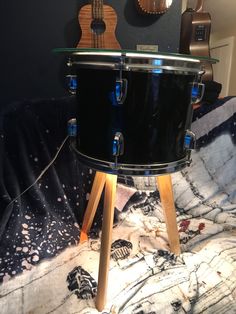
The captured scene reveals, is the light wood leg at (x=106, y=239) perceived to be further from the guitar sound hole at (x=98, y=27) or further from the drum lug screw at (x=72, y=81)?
the guitar sound hole at (x=98, y=27)

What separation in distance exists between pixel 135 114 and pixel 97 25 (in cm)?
79

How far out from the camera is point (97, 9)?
48.3 inches

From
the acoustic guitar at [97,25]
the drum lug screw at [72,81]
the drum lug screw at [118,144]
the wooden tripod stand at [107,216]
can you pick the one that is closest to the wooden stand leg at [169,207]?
the wooden tripod stand at [107,216]

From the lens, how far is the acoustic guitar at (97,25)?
48.4 inches

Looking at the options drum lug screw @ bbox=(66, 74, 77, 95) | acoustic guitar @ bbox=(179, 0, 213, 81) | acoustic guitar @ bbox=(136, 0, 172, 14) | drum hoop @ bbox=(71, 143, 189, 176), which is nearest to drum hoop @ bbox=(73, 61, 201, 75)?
drum lug screw @ bbox=(66, 74, 77, 95)

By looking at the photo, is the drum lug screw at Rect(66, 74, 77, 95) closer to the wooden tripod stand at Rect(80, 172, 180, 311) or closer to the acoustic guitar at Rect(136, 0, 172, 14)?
the wooden tripod stand at Rect(80, 172, 180, 311)

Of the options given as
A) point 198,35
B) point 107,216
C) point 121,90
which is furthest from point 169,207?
point 198,35

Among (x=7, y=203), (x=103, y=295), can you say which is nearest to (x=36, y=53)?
(x=7, y=203)

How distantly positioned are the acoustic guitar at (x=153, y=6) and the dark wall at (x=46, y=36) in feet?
0.19

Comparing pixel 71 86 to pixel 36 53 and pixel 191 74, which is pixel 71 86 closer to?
pixel 191 74

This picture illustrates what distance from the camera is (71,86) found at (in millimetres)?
Answer: 832

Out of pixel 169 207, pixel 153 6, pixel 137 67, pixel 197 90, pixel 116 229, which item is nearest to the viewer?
pixel 137 67

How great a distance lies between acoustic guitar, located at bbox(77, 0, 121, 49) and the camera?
1230 mm

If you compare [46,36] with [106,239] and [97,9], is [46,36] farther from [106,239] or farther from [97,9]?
[106,239]
